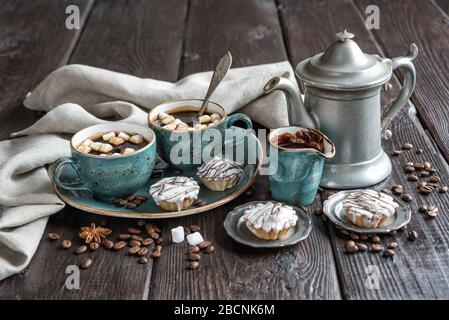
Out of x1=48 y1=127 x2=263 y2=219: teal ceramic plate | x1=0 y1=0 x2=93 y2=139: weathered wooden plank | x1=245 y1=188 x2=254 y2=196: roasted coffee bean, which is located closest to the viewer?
x1=48 y1=127 x2=263 y2=219: teal ceramic plate

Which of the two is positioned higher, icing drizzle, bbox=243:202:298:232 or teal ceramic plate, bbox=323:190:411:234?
icing drizzle, bbox=243:202:298:232

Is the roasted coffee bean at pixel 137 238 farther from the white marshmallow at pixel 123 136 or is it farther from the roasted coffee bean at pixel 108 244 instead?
the white marshmallow at pixel 123 136

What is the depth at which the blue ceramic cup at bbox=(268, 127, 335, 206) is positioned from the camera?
1.26 meters

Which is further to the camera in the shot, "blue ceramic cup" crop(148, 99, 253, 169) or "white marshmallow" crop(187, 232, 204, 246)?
"blue ceramic cup" crop(148, 99, 253, 169)

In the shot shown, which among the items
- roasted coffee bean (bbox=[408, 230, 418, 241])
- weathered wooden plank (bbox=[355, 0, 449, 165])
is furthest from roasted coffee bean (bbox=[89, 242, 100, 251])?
weathered wooden plank (bbox=[355, 0, 449, 165])

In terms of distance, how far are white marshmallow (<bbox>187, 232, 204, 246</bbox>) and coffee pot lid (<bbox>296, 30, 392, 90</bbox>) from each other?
38 centimetres

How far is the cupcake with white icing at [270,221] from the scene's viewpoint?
117cm

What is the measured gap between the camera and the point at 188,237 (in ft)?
4.01

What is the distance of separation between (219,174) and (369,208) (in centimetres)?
31

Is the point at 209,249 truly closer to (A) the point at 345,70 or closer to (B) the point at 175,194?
(B) the point at 175,194

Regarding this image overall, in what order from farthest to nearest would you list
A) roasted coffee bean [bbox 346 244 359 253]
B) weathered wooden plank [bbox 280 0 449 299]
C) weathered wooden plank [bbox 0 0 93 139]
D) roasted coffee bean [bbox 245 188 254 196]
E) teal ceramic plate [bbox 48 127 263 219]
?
weathered wooden plank [bbox 0 0 93 139]
roasted coffee bean [bbox 245 188 254 196]
teal ceramic plate [bbox 48 127 263 219]
roasted coffee bean [bbox 346 244 359 253]
weathered wooden plank [bbox 280 0 449 299]

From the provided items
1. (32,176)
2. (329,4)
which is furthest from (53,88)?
(329,4)

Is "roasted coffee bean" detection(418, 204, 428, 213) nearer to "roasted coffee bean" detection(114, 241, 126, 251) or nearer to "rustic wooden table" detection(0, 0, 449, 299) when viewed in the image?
"rustic wooden table" detection(0, 0, 449, 299)
